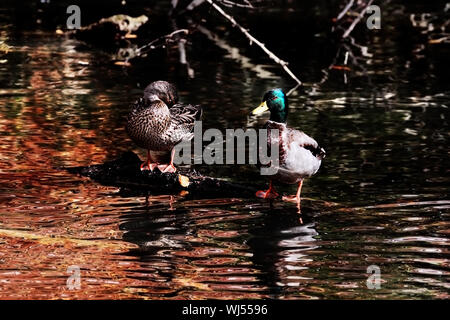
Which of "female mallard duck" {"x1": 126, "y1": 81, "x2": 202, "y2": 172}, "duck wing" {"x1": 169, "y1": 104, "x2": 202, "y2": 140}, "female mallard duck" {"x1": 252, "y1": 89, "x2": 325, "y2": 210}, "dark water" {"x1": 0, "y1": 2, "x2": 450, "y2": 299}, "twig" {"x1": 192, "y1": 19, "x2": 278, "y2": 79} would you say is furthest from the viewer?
"twig" {"x1": 192, "y1": 19, "x2": 278, "y2": 79}

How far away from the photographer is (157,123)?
912 cm

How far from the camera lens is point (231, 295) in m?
6.55

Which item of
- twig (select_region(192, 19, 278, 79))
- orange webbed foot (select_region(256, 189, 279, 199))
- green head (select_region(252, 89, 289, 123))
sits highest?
green head (select_region(252, 89, 289, 123))

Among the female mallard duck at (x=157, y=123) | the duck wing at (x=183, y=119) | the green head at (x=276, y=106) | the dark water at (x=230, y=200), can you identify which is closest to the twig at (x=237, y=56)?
the dark water at (x=230, y=200)

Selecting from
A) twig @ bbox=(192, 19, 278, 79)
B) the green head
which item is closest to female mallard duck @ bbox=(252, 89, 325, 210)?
the green head

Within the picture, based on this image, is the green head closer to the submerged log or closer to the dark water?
the submerged log

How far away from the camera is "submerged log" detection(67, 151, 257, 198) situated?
29.3 ft

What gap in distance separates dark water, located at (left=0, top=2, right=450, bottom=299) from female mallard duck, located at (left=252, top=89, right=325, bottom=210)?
31 cm

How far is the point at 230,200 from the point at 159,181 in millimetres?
727

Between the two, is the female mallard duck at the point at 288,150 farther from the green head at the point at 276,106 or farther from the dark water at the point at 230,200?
the dark water at the point at 230,200

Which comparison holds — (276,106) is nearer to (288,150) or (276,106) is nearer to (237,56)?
(288,150)

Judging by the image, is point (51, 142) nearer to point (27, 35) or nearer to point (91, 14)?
point (27, 35)

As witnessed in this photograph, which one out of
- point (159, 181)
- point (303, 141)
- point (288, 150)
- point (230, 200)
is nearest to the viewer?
point (288, 150)

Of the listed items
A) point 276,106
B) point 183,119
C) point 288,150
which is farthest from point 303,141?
point 183,119
